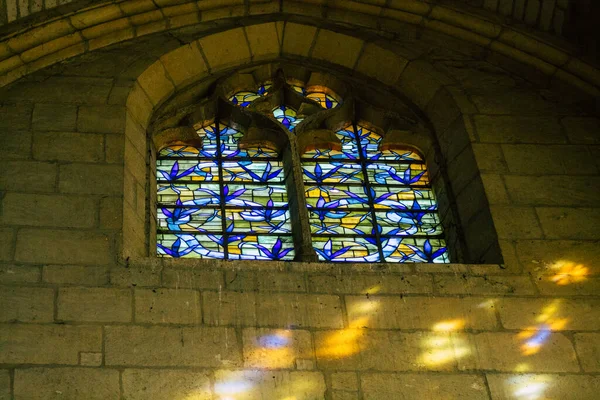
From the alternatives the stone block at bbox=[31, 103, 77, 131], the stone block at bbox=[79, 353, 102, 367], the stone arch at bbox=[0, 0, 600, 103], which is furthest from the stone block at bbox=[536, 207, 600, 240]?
the stone block at bbox=[31, 103, 77, 131]

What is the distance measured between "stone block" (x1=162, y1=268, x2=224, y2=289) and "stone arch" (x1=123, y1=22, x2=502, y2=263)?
0.42m

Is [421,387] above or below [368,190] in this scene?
below

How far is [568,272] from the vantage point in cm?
609

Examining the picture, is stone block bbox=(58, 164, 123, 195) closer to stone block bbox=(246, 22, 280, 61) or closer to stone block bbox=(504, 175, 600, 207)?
stone block bbox=(246, 22, 280, 61)

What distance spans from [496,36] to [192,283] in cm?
285

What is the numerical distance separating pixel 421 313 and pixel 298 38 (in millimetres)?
2483

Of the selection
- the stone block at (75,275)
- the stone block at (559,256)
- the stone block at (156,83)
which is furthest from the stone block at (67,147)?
the stone block at (559,256)

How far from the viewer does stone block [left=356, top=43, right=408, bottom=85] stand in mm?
7441

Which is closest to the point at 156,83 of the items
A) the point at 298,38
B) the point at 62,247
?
the point at 298,38

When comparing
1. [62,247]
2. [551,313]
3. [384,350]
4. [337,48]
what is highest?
[337,48]

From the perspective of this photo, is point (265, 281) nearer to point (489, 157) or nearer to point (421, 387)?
point (421, 387)

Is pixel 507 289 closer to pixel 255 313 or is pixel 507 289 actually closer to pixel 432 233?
pixel 432 233

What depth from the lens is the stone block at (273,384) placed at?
5320 millimetres

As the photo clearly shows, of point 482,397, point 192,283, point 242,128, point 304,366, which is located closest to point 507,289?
point 482,397
